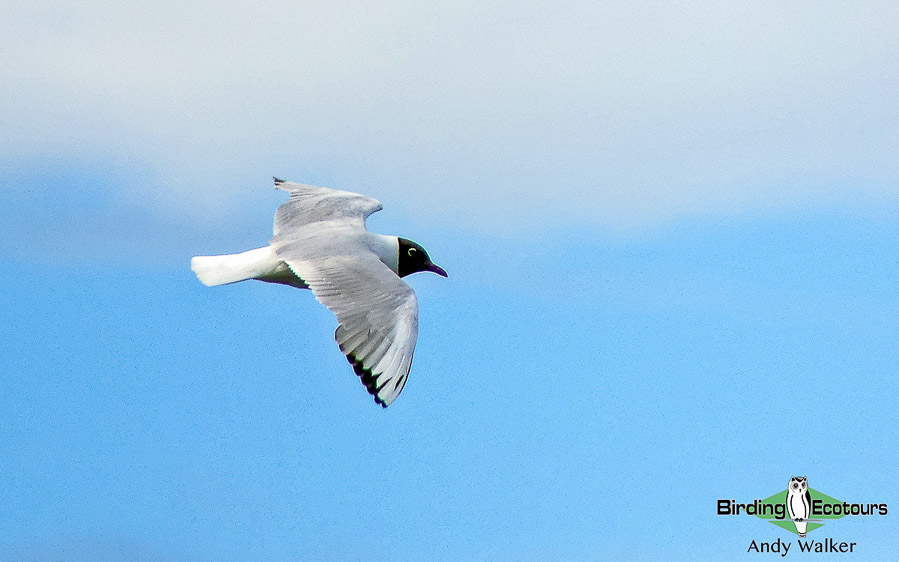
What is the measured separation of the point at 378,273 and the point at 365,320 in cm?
48

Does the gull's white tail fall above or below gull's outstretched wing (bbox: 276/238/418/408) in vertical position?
above

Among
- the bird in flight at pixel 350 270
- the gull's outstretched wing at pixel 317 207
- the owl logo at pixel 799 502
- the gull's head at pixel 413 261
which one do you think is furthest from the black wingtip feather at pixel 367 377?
the owl logo at pixel 799 502

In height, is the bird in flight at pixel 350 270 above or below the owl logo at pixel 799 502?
above

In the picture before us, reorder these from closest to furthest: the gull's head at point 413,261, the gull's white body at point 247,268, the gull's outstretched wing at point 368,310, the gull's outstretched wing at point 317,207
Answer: the gull's outstretched wing at point 368,310 → the gull's white body at point 247,268 → the gull's outstretched wing at point 317,207 → the gull's head at point 413,261

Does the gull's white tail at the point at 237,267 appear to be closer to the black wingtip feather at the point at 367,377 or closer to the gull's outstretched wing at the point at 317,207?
the gull's outstretched wing at the point at 317,207

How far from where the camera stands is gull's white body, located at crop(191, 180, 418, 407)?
518cm

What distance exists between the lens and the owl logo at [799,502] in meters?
7.31

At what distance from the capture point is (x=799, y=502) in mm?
7355

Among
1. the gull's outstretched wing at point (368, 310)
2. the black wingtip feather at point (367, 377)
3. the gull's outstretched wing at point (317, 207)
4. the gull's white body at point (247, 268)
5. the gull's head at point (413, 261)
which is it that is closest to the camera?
the black wingtip feather at point (367, 377)

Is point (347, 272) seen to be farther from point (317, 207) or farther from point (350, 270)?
point (317, 207)

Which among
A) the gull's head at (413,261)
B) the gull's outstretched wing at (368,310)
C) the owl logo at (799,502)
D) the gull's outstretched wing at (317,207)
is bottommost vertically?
the owl logo at (799,502)

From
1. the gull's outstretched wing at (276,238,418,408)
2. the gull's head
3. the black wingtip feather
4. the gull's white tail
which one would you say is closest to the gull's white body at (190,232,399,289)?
the gull's white tail

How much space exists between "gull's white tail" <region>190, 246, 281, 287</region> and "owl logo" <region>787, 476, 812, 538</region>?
366 centimetres

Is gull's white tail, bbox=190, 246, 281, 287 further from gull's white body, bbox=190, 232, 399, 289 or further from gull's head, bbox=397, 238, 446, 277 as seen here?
gull's head, bbox=397, 238, 446, 277
